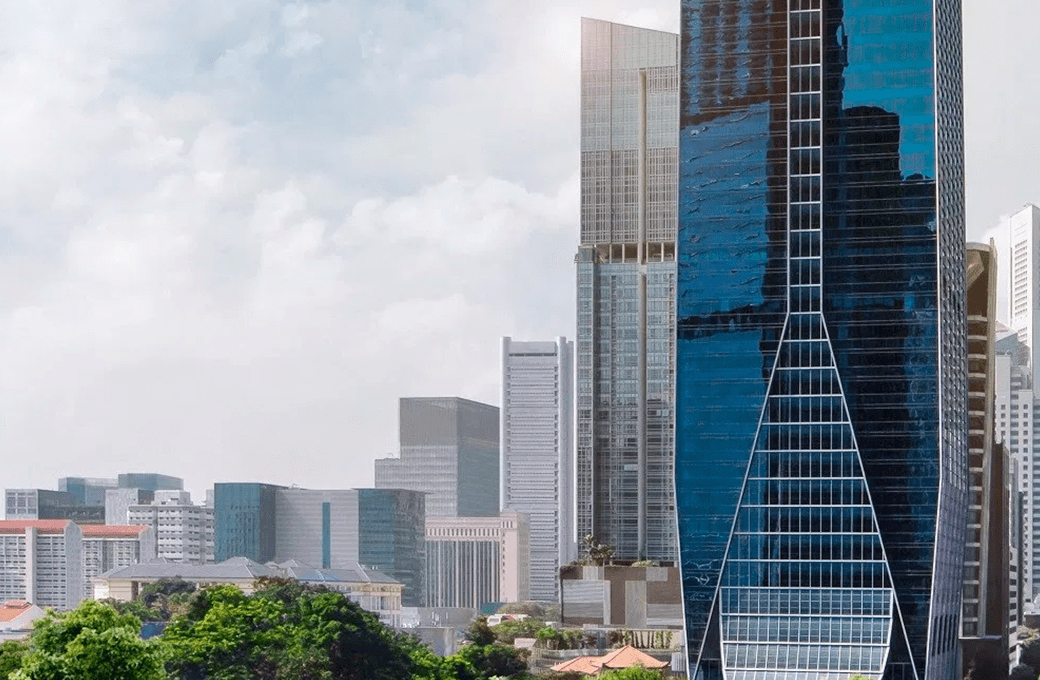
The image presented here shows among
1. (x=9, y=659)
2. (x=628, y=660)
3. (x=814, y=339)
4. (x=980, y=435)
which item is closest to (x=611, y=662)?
(x=628, y=660)

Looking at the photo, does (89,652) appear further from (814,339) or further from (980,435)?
(980,435)

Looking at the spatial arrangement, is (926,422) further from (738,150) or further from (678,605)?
(678,605)

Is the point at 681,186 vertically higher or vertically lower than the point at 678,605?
higher

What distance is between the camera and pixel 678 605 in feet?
639

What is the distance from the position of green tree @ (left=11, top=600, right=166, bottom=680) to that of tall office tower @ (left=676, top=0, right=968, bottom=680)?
9275 centimetres

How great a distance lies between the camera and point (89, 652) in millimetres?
67750

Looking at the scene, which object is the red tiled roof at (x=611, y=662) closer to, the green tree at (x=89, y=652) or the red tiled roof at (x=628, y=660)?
the red tiled roof at (x=628, y=660)

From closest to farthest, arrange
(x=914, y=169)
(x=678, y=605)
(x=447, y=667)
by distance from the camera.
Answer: (x=447, y=667) < (x=914, y=169) < (x=678, y=605)

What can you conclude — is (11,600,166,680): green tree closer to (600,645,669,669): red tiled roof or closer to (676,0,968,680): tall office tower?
(676,0,968,680): tall office tower

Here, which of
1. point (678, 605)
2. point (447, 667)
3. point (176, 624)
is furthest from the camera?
point (678, 605)

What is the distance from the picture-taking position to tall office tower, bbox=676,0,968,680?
156250mm

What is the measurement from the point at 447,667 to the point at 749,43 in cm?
5640

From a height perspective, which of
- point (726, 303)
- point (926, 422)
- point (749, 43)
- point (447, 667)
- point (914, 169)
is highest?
point (749, 43)

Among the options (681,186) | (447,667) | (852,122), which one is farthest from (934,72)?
(447,667)
